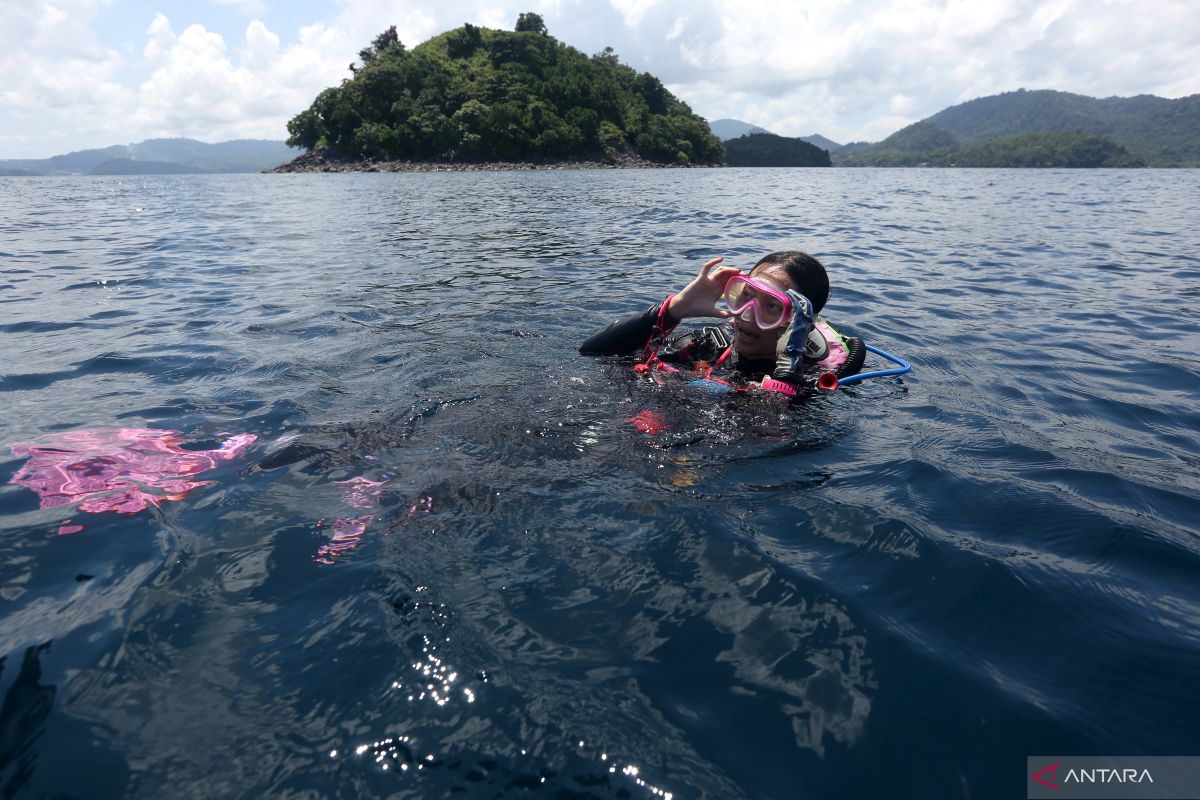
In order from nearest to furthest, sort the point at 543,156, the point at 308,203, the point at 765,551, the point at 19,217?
the point at 765,551 < the point at 19,217 < the point at 308,203 < the point at 543,156

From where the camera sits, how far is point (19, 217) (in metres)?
17.4

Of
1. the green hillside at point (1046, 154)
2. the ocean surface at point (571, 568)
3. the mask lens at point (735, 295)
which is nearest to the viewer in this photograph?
the ocean surface at point (571, 568)

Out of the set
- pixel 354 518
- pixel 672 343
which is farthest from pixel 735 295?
pixel 354 518

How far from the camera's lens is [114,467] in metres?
3.18

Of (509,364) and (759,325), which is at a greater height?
(759,325)

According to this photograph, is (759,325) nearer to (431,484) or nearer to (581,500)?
(581,500)

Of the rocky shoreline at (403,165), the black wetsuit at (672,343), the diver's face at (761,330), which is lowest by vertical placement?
the black wetsuit at (672,343)

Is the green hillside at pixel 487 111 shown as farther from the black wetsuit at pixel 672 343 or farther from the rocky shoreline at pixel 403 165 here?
the black wetsuit at pixel 672 343

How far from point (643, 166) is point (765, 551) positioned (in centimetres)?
7910

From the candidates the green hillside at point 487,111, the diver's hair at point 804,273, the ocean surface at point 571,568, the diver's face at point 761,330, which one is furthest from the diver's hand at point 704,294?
the green hillside at point 487,111

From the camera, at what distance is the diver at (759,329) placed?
150 inches

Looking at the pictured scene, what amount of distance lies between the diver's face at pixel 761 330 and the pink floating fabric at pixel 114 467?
3.20 metres

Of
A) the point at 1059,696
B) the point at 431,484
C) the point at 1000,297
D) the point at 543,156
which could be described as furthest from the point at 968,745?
the point at 543,156

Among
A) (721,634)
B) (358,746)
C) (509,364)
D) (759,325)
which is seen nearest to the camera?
(358,746)
